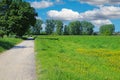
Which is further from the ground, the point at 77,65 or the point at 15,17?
the point at 15,17

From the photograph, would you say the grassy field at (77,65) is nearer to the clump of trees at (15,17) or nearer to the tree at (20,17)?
the clump of trees at (15,17)

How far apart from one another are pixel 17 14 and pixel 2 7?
4409mm

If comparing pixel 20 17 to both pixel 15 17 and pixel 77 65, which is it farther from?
pixel 77 65

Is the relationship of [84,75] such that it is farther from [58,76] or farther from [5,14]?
[5,14]

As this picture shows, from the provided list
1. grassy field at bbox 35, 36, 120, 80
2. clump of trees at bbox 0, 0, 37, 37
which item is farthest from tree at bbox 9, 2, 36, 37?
grassy field at bbox 35, 36, 120, 80

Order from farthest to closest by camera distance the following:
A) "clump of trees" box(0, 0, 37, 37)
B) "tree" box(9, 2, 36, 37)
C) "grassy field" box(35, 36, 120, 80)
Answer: "tree" box(9, 2, 36, 37)
"clump of trees" box(0, 0, 37, 37)
"grassy field" box(35, 36, 120, 80)

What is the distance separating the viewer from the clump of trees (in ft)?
281

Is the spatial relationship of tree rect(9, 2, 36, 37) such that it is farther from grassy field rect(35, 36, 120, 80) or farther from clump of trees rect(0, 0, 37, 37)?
grassy field rect(35, 36, 120, 80)

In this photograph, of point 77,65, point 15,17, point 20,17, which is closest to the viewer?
point 77,65

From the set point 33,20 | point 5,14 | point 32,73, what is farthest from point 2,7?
point 32,73

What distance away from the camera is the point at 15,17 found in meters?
87.1

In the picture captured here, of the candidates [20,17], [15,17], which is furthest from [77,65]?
[20,17]

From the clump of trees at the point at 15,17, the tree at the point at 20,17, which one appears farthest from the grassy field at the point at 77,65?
the tree at the point at 20,17

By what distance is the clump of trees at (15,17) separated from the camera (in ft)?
281
